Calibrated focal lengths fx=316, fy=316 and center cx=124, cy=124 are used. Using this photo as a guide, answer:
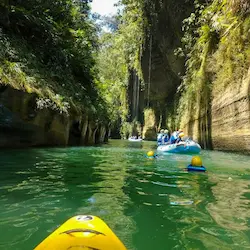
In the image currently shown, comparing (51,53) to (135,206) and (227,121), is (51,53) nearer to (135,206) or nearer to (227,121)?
(227,121)

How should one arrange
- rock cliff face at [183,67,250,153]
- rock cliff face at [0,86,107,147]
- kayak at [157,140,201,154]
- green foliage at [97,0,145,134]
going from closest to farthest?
1. rock cliff face at [0,86,107,147]
2. rock cliff face at [183,67,250,153]
3. kayak at [157,140,201,154]
4. green foliage at [97,0,145,134]

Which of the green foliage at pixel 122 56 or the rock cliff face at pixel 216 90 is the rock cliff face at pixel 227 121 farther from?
the green foliage at pixel 122 56

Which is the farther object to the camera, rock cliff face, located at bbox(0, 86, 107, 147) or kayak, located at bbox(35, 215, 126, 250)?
rock cliff face, located at bbox(0, 86, 107, 147)

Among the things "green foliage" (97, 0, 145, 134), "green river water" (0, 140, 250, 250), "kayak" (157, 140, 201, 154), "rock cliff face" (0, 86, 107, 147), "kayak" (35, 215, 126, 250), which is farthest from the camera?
"green foliage" (97, 0, 145, 134)

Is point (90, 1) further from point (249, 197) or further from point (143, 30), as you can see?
point (249, 197)

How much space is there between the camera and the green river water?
313cm

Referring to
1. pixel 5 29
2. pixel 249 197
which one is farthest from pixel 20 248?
pixel 5 29

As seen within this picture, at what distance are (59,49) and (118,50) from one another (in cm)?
2722

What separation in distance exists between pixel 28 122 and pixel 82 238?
39.2 feet

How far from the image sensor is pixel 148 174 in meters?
7.39

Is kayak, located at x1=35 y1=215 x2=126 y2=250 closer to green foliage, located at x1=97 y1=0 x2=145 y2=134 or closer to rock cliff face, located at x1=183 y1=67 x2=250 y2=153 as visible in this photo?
rock cliff face, located at x1=183 y1=67 x2=250 y2=153

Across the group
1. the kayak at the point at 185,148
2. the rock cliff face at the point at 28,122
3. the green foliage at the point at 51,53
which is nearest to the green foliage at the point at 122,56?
the green foliage at the point at 51,53

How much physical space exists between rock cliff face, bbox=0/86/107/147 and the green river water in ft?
18.0

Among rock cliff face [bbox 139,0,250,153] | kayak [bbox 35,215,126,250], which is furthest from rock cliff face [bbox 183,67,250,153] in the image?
kayak [bbox 35,215,126,250]
